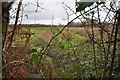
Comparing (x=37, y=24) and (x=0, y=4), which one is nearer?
(x=0, y=4)

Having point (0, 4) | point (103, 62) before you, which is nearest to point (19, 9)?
point (0, 4)

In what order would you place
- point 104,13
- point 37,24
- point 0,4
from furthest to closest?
point 37,24 → point 104,13 → point 0,4

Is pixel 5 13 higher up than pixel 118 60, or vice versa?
pixel 5 13

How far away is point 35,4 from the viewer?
115cm

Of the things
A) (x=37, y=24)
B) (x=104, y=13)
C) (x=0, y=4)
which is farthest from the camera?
(x=37, y=24)

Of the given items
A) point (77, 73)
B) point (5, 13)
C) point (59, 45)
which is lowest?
point (77, 73)

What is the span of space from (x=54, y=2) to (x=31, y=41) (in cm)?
22

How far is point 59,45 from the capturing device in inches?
49.0

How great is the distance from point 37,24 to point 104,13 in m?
0.30

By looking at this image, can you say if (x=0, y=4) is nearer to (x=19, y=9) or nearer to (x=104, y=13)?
(x=19, y=9)

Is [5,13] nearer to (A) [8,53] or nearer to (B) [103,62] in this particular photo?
(A) [8,53]

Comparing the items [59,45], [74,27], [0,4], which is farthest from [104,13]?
[0,4]

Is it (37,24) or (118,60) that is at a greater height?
(37,24)

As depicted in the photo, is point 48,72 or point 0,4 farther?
point 48,72
